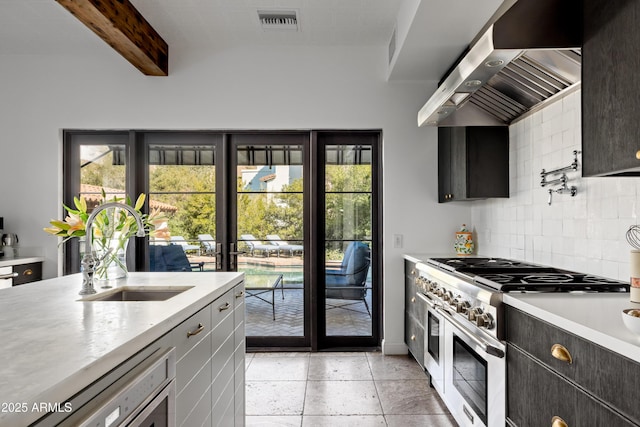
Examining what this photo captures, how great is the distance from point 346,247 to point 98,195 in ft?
7.82

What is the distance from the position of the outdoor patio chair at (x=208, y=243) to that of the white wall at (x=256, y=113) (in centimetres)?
101

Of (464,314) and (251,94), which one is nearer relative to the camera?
(464,314)

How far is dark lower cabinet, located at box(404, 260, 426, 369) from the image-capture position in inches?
114

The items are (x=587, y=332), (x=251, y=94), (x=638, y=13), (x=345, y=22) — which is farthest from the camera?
(x=251, y=94)

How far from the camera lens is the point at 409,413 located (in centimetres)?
241

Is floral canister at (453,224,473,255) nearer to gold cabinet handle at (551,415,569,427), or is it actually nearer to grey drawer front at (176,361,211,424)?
gold cabinet handle at (551,415,569,427)

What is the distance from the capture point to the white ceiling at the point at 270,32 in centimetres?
258

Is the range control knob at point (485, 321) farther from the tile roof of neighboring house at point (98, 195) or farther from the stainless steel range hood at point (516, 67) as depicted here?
the tile roof of neighboring house at point (98, 195)

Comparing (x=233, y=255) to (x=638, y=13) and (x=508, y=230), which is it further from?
(x=638, y=13)

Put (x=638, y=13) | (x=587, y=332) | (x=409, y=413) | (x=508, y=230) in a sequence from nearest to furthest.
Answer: (x=587, y=332) < (x=638, y=13) < (x=409, y=413) < (x=508, y=230)

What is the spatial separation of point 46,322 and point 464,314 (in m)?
1.76

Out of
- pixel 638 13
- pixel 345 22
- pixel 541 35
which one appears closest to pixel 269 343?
pixel 345 22

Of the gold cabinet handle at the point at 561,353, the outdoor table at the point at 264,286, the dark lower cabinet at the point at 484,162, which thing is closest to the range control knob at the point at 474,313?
the gold cabinet handle at the point at 561,353

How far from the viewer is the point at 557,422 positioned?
124 centimetres
